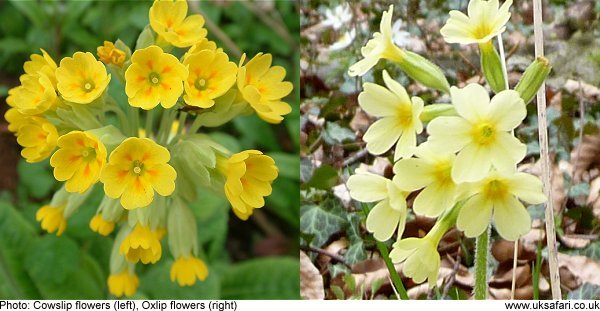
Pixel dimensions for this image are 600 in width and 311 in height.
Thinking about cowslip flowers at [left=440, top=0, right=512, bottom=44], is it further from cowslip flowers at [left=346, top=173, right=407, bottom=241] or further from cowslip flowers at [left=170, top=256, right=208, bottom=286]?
cowslip flowers at [left=170, top=256, right=208, bottom=286]

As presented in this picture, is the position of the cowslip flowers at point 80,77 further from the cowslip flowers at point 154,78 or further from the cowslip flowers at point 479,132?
the cowslip flowers at point 479,132

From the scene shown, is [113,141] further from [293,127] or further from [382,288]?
[293,127]

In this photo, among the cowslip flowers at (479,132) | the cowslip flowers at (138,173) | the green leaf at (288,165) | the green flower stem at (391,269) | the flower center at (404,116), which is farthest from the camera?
the green leaf at (288,165)

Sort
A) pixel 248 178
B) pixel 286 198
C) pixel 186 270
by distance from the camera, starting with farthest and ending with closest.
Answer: pixel 286 198 < pixel 186 270 < pixel 248 178

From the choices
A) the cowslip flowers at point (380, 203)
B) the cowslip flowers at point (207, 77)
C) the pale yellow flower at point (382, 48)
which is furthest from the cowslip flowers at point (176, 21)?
the cowslip flowers at point (380, 203)

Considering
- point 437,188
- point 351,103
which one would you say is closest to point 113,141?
point 351,103

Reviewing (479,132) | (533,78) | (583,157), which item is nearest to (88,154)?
(479,132)

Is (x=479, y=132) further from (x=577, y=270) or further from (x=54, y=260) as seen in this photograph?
(x=54, y=260)
